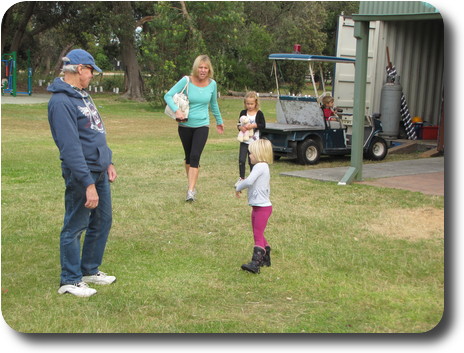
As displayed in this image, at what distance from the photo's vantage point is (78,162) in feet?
17.4

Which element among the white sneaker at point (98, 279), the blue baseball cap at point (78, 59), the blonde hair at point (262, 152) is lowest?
the white sneaker at point (98, 279)

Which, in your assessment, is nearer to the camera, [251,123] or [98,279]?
[98,279]

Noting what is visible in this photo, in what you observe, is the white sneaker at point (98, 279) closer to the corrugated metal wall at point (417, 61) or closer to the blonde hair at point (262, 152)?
the blonde hair at point (262, 152)

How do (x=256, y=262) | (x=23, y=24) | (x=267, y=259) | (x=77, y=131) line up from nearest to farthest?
(x=77, y=131) < (x=256, y=262) < (x=267, y=259) < (x=23, y=24)

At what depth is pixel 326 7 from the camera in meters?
55.2

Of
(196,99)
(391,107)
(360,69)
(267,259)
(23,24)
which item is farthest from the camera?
(23,24)

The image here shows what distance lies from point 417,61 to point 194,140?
977cm

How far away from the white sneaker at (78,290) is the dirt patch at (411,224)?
3499 mm

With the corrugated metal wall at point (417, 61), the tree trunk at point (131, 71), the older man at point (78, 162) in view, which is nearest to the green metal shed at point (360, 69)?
the corrugated metal wall at point (417, 61)

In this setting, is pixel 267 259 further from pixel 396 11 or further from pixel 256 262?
pixel 396 11

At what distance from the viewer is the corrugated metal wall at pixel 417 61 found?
54.1 feet

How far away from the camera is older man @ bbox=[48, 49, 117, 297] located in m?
5.30

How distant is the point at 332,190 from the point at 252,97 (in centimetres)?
182

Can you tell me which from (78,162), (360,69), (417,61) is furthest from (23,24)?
(78,162)
